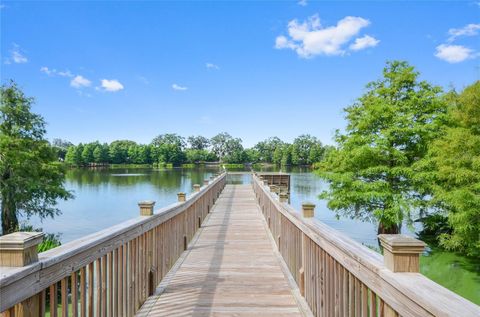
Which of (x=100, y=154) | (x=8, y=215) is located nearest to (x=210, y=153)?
(x=100, y=154)

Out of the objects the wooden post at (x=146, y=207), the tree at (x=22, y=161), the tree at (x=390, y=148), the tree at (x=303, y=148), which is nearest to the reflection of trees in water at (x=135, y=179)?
the tree at (x=22, y=161)

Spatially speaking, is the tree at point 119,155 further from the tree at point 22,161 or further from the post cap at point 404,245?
the post cap at point 404,245

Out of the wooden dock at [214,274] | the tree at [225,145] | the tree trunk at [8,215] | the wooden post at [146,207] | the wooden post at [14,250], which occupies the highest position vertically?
the tree at [225,145]

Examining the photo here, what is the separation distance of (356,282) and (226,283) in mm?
2187

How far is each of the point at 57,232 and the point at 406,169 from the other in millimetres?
16192

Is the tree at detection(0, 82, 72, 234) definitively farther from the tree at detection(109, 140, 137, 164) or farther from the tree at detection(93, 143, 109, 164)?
the tree at detection(109, 140, 137, 164)

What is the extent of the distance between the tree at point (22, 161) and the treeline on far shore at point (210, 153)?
224 ft

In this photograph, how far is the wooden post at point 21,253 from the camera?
129cm

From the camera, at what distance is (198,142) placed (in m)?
112

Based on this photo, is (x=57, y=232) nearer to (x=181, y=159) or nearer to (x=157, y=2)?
(x=157, y=2)

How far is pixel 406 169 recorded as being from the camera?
11805 mm

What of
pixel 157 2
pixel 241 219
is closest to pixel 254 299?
pixel 241 219

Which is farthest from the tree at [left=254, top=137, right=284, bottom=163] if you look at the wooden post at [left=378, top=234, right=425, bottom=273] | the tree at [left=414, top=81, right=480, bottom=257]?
the wooden post at [left=378, top=234, right=425, bottom=273]

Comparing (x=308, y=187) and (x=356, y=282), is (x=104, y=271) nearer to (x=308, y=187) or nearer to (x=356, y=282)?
(x=356, y=282)
